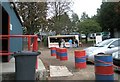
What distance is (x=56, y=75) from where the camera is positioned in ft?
37.4

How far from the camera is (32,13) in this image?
52375 mm

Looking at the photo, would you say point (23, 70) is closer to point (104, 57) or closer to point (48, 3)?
point (104, 57)

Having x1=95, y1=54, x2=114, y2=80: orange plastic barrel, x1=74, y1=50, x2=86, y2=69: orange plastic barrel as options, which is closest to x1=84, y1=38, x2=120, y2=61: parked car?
x1=74, y1=50, x2=86, y2=69: orange plastic barrel

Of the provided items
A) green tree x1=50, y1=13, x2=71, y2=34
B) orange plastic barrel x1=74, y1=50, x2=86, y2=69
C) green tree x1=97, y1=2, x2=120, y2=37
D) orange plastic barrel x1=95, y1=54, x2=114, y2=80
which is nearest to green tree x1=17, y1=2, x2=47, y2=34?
green tree x1=50, y1=13, x2=71, y2=34

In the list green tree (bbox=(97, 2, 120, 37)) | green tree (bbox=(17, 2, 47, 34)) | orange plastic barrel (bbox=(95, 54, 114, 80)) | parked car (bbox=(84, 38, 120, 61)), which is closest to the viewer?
orange plastic barrel (bbox=(95, 54, 114, 80))

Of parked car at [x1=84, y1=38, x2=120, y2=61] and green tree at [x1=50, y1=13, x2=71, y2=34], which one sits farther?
green tree at [x1=50, y1=13, x2=71, y2=34]

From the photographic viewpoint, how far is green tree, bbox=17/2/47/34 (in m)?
52.3

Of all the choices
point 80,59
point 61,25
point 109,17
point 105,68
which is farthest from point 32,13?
point 105,68

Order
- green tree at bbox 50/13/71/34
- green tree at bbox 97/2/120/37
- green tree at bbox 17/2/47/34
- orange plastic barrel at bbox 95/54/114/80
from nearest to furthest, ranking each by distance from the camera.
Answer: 1. orange plastic barrel at bbox 95/54/114/80
2. green tree at bbox 97/2/120/37
3. green tree at bbox 17/2/47/34
4. green tree at bbox 50/13/71/34

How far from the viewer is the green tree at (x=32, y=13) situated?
172ft

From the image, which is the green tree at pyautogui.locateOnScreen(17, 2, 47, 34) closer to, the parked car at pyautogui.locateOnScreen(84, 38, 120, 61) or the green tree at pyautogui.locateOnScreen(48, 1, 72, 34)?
the green tree at pyautogui.locateOnScreen(48, 1, 72, 34)

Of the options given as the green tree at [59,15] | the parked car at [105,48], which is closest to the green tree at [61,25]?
the green tree at [59,15]

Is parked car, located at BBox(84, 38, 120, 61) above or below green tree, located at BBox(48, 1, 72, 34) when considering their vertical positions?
below

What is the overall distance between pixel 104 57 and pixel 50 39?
34.9 m
